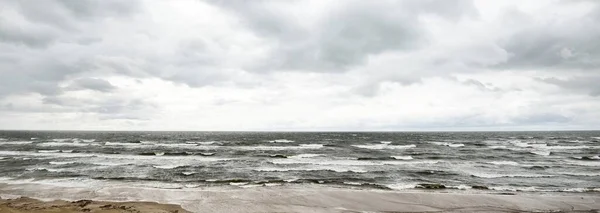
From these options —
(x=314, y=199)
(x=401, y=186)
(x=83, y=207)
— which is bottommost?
(x=401, y=186)

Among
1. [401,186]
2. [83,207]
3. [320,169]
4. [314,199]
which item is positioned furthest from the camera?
[320,169]

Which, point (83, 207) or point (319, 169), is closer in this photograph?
point (83, 207)

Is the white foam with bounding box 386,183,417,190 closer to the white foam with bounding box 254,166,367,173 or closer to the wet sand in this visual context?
the white foam with bounding box 254,166,367,173

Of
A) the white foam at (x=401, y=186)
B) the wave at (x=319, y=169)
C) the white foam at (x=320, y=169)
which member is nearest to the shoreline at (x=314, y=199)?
the white foam at (x=401, y=186)

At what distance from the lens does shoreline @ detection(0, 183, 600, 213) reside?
14758 mm

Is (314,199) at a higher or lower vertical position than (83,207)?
lower

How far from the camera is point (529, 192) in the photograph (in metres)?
19.4

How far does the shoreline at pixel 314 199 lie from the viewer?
48.4 ft

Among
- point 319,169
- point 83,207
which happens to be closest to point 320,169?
point 319,169

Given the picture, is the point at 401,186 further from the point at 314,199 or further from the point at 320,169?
the point at 320,169

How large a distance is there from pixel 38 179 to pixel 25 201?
9.57 metres

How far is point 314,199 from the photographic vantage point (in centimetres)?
1619

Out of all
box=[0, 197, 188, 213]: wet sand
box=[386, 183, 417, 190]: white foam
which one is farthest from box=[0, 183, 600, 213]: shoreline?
box=[386, 183, 417, 190]: white foam

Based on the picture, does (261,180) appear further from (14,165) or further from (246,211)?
(14,165)
